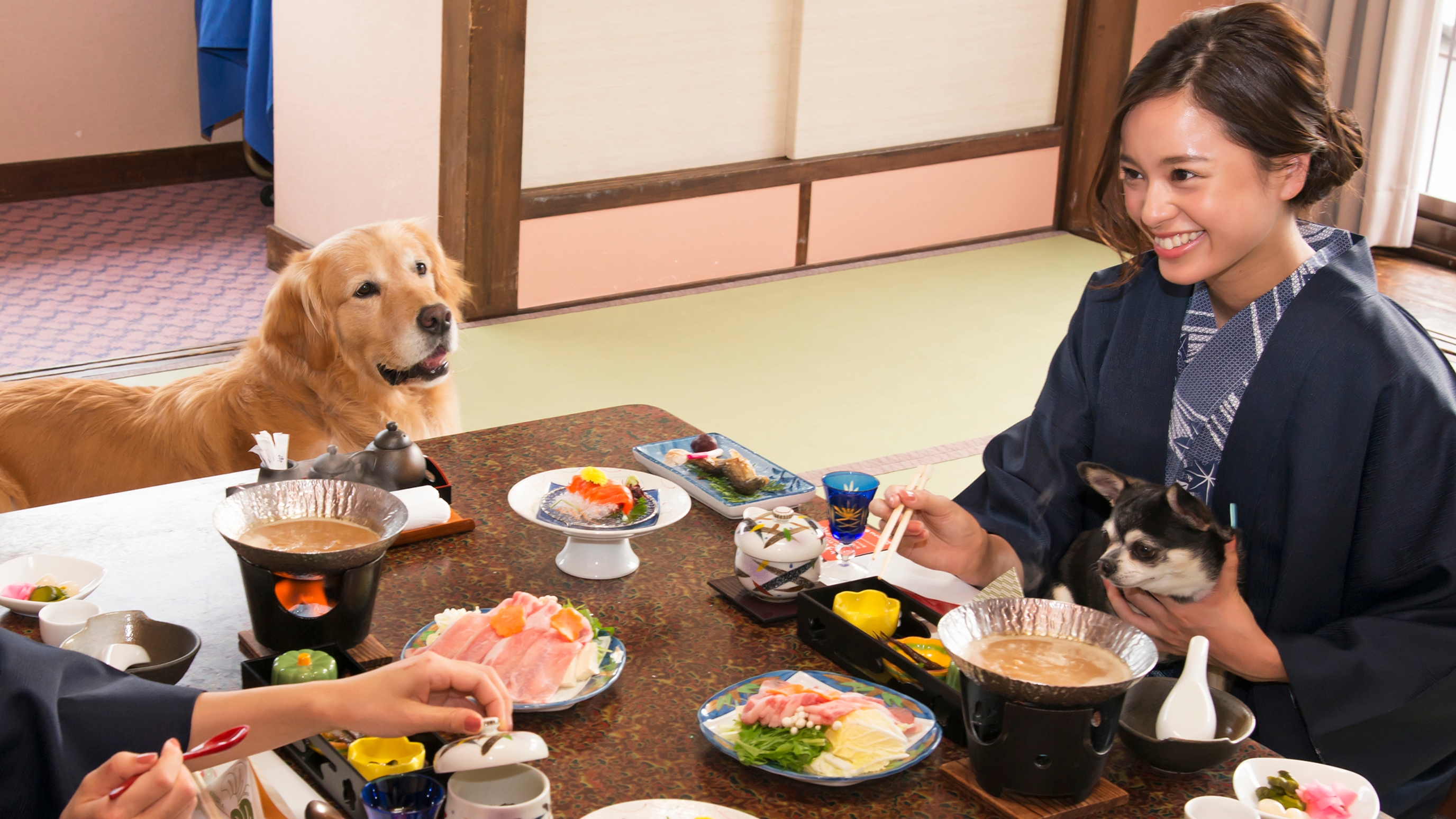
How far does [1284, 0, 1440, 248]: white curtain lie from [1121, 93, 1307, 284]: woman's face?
155 inches

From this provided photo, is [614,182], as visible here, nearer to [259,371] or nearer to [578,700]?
[259,371]

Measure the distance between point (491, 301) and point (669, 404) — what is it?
1.06 meters

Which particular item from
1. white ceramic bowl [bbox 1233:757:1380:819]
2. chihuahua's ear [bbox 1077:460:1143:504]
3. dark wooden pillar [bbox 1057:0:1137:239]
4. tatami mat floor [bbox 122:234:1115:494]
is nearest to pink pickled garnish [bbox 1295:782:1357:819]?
white ceramic bowl [bbox 1233:757:1380:819]

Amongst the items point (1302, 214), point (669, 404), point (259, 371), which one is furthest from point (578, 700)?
point (669, 404)

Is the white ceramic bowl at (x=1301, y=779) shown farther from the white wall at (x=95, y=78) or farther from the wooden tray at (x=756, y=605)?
the white wall at (x=95, y=78)

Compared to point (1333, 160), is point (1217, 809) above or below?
below

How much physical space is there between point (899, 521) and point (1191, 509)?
1.28ft

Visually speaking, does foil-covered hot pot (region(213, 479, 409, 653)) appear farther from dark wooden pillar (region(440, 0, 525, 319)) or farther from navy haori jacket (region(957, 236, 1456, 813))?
dark wooden pillar (region(440, 0, 525, 319))

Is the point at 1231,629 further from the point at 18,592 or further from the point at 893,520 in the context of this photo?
the point at 18,592

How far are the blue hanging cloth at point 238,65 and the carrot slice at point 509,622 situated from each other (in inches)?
168

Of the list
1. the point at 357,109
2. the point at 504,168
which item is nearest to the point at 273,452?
the point at 504,168

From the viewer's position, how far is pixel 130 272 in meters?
4.97

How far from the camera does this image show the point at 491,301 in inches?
185

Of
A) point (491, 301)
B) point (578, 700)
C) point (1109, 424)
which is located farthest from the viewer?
point (491, 301)
